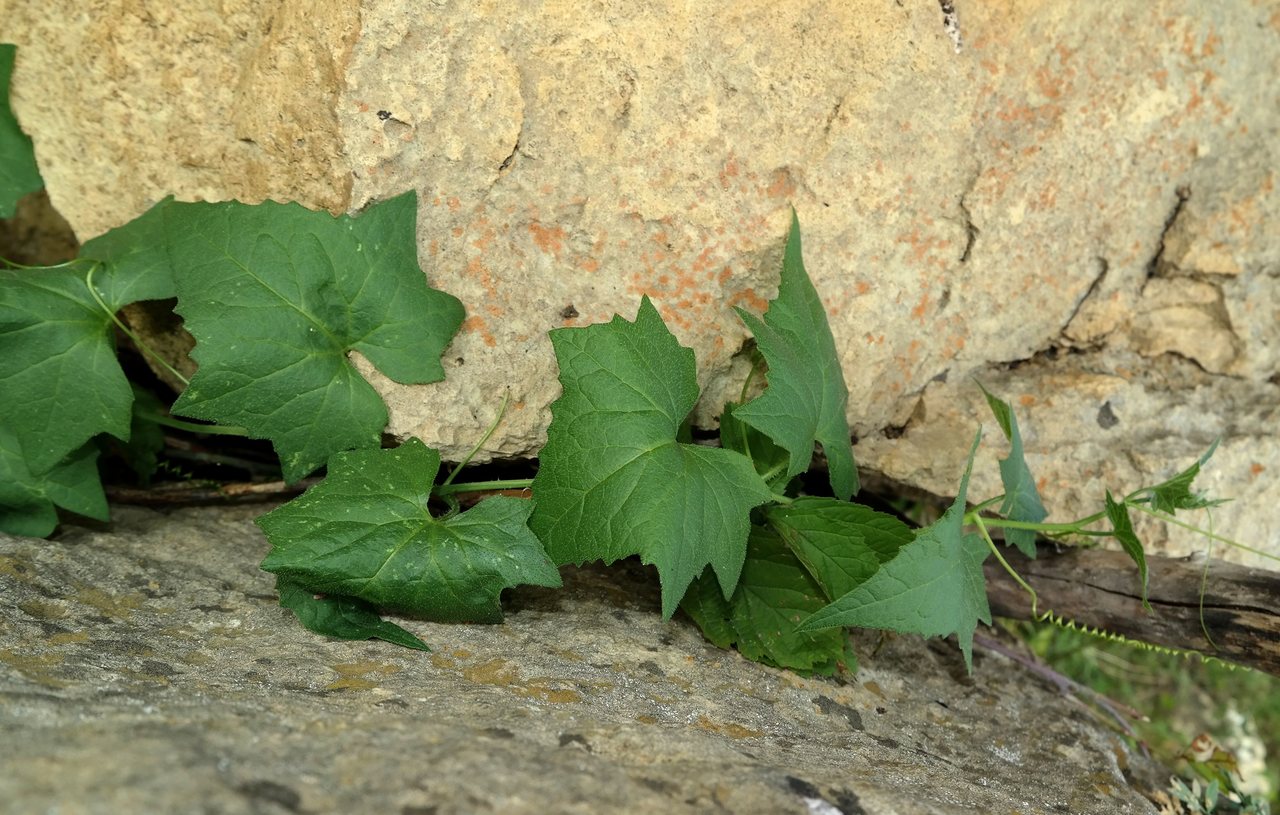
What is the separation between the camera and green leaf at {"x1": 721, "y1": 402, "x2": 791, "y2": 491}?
225cm

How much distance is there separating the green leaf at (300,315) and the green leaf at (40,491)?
1.17 ft

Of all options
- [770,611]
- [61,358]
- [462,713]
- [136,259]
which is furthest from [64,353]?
[770,611]

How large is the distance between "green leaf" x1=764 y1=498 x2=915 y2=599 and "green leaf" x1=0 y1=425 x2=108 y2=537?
1422 mm

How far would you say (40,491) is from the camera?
2.16 metres

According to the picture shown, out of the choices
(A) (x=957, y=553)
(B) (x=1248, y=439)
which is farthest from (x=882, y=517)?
(B) (x=1248, y=439)

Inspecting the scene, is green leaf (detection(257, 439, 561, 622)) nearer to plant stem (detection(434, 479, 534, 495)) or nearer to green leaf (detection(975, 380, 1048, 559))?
plant stem (detection(434, 479, 534, 495))

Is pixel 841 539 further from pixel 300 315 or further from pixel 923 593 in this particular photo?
pixel 300 315

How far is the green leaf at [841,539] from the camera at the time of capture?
6.90 feet

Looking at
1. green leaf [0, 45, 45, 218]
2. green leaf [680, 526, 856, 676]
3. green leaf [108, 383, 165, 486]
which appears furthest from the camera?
green leaf [108, 383, 165, 486]

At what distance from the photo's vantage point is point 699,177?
7.33 feet

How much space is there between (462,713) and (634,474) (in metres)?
0.55

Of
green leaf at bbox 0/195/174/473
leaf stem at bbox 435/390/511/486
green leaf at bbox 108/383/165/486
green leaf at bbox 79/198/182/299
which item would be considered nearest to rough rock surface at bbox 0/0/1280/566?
leaf stem at bbox 435/390/511/486

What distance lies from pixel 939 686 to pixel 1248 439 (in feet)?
3.50

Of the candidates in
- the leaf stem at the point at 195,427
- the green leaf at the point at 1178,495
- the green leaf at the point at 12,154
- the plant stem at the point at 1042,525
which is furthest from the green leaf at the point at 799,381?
the green leaf at the point at 12,154
